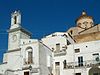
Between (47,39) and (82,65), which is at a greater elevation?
(47,39)

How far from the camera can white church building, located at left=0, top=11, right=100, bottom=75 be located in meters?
45.5

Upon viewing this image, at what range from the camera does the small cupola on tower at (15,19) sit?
53.4 m

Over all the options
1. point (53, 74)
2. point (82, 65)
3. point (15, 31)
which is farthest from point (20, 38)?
point (82, 65)

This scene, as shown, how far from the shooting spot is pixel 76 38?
58.6 meters

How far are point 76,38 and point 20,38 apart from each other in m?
13.2

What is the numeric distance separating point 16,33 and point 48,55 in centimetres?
854

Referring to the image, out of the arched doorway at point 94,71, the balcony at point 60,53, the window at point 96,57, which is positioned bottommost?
the arched doorway at point 94,71

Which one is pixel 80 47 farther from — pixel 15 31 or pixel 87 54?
pixel 15 31

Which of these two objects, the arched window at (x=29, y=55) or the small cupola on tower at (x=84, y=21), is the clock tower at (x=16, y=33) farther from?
the small cupola on tower at (x=84, y=21)

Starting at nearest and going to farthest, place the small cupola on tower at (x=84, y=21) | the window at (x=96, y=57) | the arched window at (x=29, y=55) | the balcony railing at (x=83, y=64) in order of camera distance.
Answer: the balcony railing at (x=83, y=64) < the window at (x=96, y=57) < the arched window at (x=29, y=55) < the small cupola on tower at (x=84, y=21)

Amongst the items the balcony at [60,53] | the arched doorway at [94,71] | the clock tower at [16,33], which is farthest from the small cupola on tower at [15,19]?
the arched doorway at [94,71]

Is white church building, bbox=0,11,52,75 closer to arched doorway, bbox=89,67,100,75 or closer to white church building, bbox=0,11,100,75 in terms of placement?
white church building, bbox=0,11,100,75

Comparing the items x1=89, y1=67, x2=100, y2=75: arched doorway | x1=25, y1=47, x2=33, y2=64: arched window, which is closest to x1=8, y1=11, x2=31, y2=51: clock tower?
x1=25, y1=47, x2=33, y2=64: arched window

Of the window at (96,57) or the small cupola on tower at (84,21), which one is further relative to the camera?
the small cupola on tower at (84,21)
